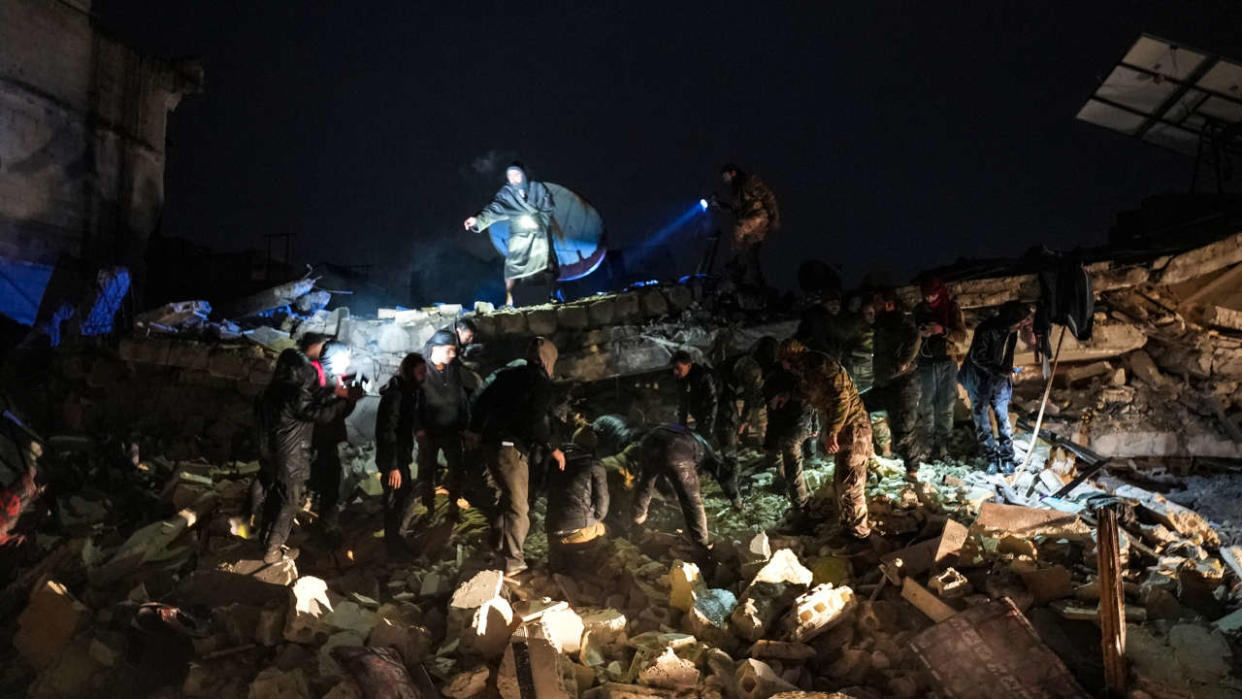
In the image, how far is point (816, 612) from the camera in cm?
382

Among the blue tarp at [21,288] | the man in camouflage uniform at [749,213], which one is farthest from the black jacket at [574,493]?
the blue tarp at [21,288]

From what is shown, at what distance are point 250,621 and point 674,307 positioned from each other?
18.4 feet

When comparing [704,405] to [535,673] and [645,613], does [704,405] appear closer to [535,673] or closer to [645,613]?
[645,613]

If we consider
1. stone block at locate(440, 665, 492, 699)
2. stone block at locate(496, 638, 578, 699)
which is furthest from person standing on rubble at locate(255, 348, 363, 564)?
stone block at locate(496, 638, 578, 699)

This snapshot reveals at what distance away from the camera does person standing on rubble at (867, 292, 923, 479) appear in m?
5.78

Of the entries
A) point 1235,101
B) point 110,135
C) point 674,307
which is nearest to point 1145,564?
point 674,307

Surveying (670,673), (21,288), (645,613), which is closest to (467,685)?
(670,673)

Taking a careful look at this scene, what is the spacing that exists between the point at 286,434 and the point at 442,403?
118 centimetres

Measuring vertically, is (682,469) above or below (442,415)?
below

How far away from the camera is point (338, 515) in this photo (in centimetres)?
548

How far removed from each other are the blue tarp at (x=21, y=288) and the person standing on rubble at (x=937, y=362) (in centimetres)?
1315

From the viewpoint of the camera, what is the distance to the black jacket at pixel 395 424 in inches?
201

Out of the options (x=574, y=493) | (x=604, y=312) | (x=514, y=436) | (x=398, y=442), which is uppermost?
(x=604, y=312)

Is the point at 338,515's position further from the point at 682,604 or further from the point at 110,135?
the point at 110,135
